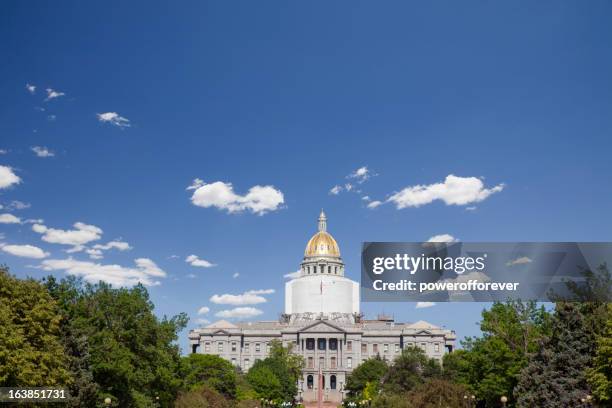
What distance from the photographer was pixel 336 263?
158875 mm

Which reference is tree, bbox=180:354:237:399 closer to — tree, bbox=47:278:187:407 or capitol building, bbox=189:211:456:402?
tree, bbox=47:278:187:407

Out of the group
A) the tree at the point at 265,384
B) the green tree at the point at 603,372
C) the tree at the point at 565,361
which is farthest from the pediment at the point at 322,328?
the green tree at the point at 603,372

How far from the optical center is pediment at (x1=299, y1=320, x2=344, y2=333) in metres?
147

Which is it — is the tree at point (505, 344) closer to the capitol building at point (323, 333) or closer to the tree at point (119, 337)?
the tree at point (119, 337)

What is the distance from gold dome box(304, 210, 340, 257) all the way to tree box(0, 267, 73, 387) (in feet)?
374

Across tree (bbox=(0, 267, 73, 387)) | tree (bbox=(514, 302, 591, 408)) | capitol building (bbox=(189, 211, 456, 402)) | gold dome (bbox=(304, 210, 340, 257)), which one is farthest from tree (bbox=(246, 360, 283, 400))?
tree (bbox=(514, 302, 591, 408))

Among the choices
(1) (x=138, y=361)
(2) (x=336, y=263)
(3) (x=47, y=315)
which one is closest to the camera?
(3) (x=47, y=315)

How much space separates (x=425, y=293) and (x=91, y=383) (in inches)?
935

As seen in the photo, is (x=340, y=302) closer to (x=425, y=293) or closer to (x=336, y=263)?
(x=336, y=263)

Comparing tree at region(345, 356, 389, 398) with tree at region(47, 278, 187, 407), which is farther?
tree at region(345, 356, 389, 398)

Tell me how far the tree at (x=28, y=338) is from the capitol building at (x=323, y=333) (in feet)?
324

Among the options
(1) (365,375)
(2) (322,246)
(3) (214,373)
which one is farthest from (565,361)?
(2) (322,246)

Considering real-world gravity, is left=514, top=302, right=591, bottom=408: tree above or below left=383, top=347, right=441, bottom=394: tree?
Answer: below

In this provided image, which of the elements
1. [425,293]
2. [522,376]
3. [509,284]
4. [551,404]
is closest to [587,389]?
[551,404]
